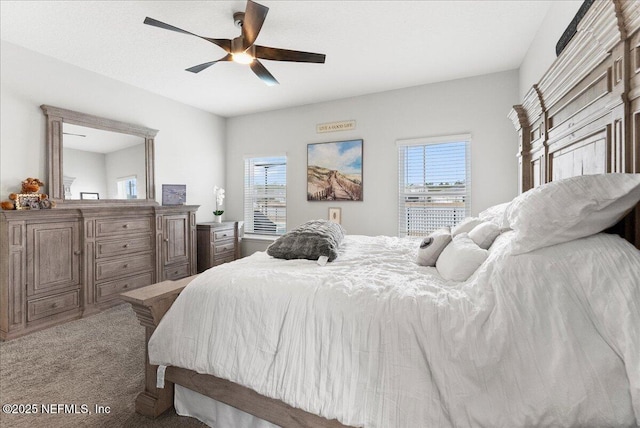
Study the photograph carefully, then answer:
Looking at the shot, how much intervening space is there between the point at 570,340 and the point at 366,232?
3349 mm

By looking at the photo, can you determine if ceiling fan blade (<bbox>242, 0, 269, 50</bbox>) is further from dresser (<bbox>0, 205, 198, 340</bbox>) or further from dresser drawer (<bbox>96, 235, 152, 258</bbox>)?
dresser drawer (<bbox>96, 235, 152, 258</bbox>)

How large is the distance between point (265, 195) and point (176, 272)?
1855 millimetres

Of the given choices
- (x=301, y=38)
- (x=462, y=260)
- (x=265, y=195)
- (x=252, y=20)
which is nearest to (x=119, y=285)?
(x=265, y=195)

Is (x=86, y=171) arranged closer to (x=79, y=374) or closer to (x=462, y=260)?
(x=79, y=374)

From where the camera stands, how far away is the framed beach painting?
430cm

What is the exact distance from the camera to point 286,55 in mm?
2406

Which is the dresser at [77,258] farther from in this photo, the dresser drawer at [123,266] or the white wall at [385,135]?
the white wall at [385,135]

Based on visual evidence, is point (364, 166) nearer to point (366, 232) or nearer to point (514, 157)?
point (366, 232)

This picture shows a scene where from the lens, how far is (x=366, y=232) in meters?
4.30

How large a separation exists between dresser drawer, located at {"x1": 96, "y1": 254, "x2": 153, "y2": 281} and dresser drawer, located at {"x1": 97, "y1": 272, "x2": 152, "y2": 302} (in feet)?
0.21

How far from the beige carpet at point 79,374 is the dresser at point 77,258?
24 cm

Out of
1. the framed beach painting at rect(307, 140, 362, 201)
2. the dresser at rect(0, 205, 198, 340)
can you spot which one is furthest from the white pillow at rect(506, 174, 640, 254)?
the dresser at rect(0, 205, 198, 340)

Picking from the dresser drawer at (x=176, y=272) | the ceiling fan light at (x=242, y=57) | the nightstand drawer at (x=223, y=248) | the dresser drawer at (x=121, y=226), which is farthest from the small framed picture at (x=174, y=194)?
the ceiling fan light at (x=242, y=57)

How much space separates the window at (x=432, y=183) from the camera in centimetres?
377
